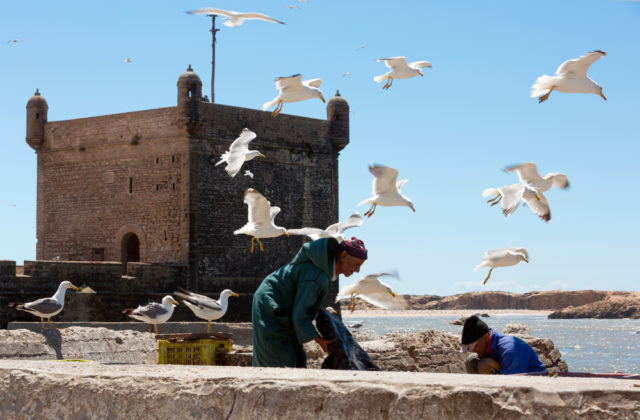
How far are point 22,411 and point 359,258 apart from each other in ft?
7.63

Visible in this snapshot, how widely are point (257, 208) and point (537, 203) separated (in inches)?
147

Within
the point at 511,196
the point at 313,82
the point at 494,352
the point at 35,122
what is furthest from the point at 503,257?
the point at 35,122

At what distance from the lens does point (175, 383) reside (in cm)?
385

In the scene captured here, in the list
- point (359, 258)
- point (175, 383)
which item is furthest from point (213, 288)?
point (175, 383)

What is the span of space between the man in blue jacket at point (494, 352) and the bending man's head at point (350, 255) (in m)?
0.85

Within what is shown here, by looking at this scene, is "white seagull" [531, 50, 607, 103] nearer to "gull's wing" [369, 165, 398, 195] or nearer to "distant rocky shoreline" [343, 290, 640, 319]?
"gull's wing" [369, 165, 398, 195]

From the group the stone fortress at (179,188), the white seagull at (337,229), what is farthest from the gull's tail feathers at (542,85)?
the stone fortress at (179,188)

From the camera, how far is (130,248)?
29.8 metres

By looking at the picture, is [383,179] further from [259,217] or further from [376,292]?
[376,292]

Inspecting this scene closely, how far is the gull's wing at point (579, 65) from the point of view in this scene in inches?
398

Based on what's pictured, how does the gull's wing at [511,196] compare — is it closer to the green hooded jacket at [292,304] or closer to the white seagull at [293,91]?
the white seagull at [293,91]

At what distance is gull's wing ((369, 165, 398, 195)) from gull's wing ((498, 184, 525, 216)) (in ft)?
4.57

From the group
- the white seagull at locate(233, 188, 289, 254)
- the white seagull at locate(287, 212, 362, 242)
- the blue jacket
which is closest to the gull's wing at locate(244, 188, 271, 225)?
the white seagull at locate(233, 188, 289, 254)

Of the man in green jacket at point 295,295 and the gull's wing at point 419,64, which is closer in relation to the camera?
the man in green jacket at point 295,295
